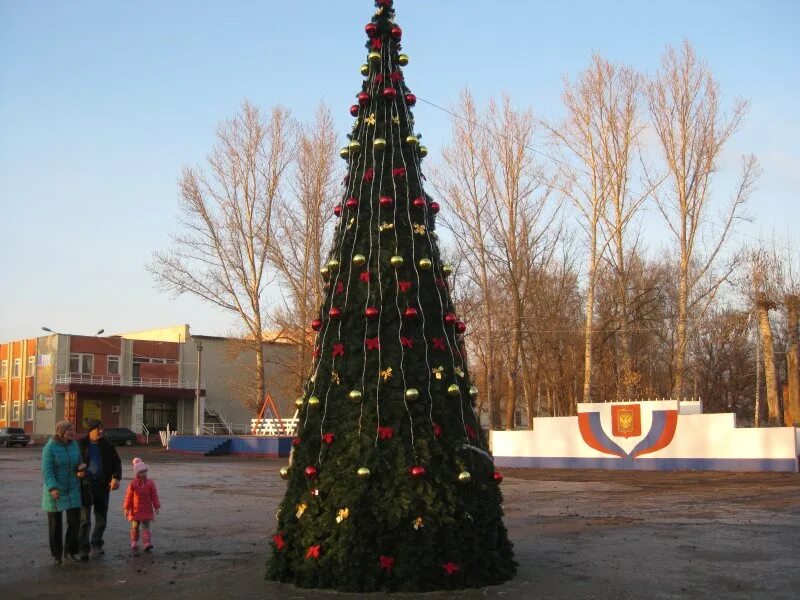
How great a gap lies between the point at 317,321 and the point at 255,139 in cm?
3706

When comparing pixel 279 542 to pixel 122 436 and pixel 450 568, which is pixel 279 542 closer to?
pixel 450 568

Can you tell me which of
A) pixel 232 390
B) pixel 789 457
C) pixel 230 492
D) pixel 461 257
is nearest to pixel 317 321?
pixel 230 492

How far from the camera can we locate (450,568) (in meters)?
7.67

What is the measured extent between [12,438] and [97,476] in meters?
52.0

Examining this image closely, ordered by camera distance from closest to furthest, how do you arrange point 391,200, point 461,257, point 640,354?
point 391,200
point 461,257
point 640,354

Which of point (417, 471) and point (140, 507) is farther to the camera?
point (140, 507)

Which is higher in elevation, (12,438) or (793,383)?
(793,383)

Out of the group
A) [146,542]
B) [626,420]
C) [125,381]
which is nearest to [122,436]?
[125,381]

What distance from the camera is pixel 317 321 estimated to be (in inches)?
342

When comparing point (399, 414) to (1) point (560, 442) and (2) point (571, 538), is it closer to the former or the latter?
(2) point (571, 538)

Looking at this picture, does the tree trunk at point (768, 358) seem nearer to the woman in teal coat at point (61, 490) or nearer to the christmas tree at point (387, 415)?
the christmas tree at point (387, 415)

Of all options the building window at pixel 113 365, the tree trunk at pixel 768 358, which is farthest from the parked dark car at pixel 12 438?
the tree trunk at pixel 768 358

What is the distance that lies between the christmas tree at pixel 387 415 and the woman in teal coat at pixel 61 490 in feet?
9.46

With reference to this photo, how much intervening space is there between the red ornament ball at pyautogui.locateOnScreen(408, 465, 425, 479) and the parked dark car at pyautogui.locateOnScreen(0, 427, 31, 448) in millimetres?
55903
